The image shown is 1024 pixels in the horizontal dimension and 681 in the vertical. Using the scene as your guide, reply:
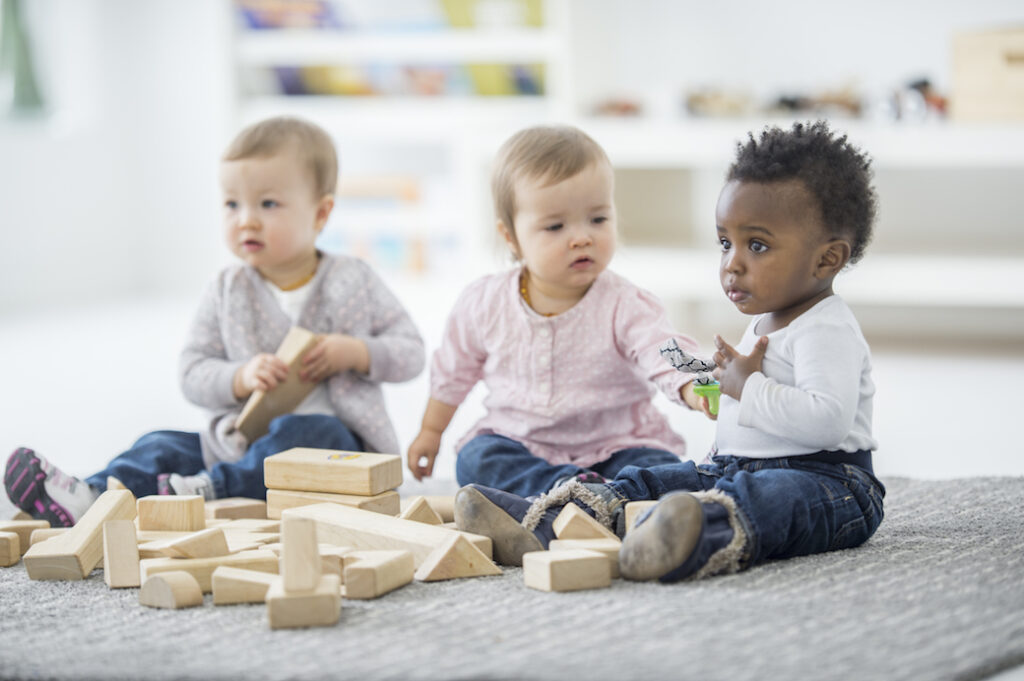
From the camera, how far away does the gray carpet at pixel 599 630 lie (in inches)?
35.7

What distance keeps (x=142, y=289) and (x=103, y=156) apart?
47cm

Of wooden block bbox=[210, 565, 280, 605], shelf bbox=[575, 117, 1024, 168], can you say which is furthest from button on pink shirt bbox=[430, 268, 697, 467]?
shelf bbox=[575, 117, 1024, 168]

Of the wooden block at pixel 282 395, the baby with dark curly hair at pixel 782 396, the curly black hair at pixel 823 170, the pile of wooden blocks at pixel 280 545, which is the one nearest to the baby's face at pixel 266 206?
the wooden block at pixel 282 395

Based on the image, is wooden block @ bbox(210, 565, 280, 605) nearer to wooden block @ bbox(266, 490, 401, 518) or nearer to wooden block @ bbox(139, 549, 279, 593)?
wooden block @ bbox(139, 549, 279, 593)

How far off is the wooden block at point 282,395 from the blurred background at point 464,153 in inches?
11.3

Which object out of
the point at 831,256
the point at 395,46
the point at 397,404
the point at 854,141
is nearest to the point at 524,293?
the point at 831,256

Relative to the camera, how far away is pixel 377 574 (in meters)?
1.09

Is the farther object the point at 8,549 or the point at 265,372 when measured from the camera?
the point at 265,372

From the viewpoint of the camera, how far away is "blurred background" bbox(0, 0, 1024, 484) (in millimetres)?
2578

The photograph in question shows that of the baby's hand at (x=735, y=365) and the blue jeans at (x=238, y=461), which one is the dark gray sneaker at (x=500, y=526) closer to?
the baby's hand at (x=735, y=365)

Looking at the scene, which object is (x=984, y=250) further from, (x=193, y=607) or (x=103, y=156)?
(x=103, y=156)

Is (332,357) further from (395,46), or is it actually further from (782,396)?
(395,46)

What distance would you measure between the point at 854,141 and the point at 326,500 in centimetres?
171

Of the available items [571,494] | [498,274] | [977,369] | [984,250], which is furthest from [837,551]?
[984,250]
